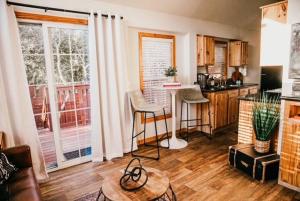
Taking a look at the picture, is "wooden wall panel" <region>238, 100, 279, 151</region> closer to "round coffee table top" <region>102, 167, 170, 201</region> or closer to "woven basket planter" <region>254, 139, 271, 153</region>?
"woven basket planter" <region>254, 139, 271, 153</region>

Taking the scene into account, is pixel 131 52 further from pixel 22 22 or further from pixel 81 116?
pixel 22 22

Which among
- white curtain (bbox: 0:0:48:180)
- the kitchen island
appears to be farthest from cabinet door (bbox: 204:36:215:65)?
white curtain (bbox: 0:0:48:180)

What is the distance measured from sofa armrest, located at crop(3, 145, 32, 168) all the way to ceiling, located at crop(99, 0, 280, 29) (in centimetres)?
236

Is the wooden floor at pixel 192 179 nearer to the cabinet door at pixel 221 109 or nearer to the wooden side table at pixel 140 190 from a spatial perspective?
the wooden side table at pixel 140 190

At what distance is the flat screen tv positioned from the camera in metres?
5.26

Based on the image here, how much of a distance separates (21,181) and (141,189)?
3.54 ft

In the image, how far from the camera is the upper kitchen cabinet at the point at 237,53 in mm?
5078

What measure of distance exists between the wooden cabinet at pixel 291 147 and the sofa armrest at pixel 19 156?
279 centimetres

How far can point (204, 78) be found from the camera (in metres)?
4.40

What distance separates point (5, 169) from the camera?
184 centimetres

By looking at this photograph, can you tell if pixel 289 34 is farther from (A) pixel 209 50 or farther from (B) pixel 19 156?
(B) pixel 19 156

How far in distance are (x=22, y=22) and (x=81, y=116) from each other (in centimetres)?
145

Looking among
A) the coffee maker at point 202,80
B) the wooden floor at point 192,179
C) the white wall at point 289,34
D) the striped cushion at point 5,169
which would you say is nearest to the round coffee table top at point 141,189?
the wooden floor at point 192,179

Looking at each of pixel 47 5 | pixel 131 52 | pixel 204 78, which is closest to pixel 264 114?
pixel 204 78
